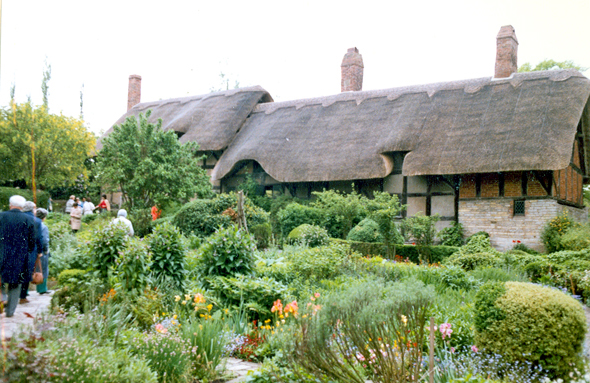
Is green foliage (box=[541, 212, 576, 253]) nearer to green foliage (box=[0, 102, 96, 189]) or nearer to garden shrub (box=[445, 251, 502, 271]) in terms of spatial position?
garden shrub (box=[445, 251, 502, 271])

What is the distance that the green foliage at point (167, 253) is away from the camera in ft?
22.5

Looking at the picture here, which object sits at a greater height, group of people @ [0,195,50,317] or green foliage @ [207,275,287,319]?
group of people @ [0,195,50,317]

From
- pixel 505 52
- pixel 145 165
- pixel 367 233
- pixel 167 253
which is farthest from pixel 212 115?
pixel 167 253

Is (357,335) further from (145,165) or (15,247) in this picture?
(145,165)

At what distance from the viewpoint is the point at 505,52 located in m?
18.6

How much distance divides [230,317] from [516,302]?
3.09 metres

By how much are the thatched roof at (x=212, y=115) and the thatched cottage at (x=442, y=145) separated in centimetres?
11

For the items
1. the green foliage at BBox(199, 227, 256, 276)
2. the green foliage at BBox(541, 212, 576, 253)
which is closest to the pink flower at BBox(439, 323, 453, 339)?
the green foliage at BBox(199, 227, 256, 276)

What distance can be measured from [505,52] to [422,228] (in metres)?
8.41

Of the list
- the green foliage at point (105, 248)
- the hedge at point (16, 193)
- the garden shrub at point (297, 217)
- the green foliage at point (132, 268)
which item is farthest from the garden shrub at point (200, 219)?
the green foliage at point (132, 268)

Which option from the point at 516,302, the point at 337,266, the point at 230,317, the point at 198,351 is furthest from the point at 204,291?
the point at 516,302

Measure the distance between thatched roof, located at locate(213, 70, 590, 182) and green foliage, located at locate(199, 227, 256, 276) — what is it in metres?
9.98

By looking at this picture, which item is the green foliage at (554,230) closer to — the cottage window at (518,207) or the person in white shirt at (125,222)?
the cottage window at (518,207)

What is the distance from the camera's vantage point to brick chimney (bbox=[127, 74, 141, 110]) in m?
31.2
